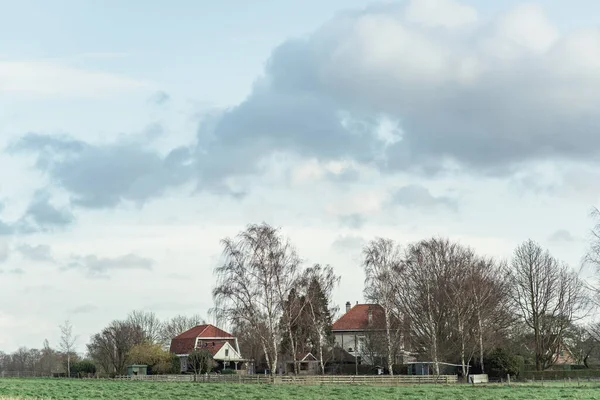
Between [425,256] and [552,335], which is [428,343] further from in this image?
[552,335]

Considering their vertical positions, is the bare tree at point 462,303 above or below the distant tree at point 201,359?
above

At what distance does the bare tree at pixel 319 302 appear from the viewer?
9338cm

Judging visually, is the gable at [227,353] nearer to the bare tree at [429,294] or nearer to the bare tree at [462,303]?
the bare tree at [429,294]

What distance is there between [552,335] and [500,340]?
1129cm

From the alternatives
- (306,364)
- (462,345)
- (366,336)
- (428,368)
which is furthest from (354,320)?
(462,345)

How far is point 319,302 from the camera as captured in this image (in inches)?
3789

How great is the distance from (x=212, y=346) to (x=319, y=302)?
26.9 metres

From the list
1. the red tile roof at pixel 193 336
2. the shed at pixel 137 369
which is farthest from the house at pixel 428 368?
the red tile roof at pixel 193 336

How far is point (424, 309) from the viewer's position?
84438 mm

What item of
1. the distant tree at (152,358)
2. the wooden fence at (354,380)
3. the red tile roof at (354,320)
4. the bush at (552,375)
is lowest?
the bush at (552,375)

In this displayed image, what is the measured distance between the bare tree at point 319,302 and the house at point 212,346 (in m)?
19.1

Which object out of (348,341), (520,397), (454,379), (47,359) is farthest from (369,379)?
(47,359)

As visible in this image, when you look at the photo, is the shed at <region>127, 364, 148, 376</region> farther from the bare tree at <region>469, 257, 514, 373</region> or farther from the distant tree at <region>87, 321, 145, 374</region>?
the bare tree at <region>469, 257, 514, 373</region>

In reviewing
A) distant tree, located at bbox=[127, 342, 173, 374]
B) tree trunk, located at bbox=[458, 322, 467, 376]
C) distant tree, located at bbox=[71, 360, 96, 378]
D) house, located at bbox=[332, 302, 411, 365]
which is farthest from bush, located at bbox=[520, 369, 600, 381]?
distant tree, located at bbox=[71, 360, 96, 378]
